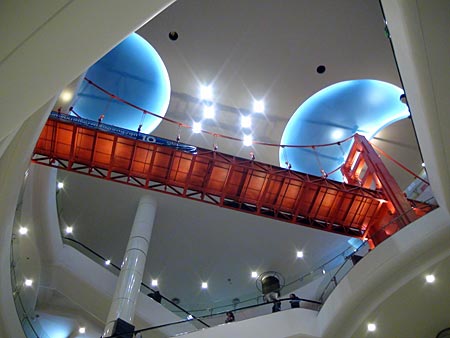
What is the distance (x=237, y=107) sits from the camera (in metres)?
18.4

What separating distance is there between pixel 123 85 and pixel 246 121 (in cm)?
661

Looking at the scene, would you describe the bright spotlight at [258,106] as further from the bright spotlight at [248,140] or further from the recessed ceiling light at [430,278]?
the recessed ceiling light at [430,278]

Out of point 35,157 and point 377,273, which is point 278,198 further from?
point 35,157

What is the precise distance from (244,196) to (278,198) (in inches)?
48.5

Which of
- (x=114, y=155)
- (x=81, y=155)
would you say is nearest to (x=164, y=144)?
(x=114, y=155)

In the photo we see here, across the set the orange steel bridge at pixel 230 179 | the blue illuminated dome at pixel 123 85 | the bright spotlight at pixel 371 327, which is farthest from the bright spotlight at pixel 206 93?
the bright spotlight at pixel 371 327

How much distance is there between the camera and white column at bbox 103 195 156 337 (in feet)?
35.6

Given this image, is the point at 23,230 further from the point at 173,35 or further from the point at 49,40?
the point at 49,40

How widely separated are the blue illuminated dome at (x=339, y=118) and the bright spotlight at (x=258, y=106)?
2516 millimetres

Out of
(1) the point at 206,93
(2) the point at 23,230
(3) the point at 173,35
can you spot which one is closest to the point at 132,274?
(2) the point at 23,230

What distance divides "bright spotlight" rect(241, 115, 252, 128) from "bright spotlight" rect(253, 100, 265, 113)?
494mm

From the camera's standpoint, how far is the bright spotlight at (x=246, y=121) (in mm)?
18594

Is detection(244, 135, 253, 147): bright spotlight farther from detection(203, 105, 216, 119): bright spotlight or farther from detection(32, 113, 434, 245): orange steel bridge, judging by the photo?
detection(32, 113, 434, 245): orange steel bridge

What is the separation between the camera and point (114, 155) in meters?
12.5
